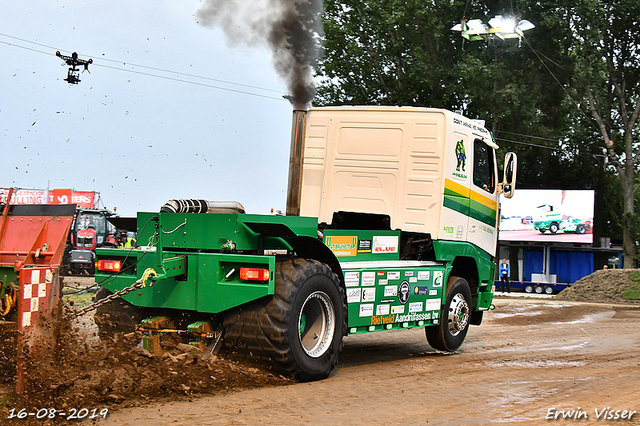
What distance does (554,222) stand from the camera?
33875mm

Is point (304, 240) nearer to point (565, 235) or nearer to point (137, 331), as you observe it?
point (137, 331)

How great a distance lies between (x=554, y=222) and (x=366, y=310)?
2819 centimetres

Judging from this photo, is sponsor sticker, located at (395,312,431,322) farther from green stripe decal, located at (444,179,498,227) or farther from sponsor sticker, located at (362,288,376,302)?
green stripe decal, located at (444,179,498,227)

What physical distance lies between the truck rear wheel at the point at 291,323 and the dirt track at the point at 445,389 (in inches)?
9.3

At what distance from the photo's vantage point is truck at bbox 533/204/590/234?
33.6 metres

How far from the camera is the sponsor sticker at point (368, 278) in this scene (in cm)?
790

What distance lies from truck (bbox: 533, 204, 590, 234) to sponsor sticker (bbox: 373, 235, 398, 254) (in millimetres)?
27038

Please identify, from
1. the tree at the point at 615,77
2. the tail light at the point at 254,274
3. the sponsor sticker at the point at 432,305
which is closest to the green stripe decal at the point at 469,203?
the sponsor sticker at the point at 432,305

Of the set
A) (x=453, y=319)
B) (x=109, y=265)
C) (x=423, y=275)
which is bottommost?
(x=453, y=319)

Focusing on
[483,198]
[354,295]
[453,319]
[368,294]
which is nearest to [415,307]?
[368,294]

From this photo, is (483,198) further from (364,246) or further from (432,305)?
(364,246)

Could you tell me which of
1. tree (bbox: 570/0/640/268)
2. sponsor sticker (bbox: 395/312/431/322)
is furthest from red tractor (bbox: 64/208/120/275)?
tree (bbox: 570/0/640/268)

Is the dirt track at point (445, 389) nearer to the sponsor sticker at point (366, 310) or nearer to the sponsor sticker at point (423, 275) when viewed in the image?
the sponsor sticker at point (366, 310)

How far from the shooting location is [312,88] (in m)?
11.2
